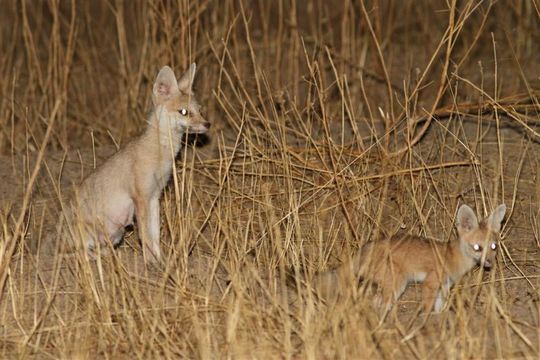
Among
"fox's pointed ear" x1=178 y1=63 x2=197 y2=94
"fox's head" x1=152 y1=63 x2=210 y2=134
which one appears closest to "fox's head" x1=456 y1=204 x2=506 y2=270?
"fox's head" x1=152 y1=63 x2=210 y2=134

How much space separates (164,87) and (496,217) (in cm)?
222

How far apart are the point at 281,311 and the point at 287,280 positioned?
27.8 inches

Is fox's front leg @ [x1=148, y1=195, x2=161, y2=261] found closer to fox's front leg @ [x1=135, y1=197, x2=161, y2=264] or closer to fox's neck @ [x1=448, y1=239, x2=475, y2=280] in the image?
fox's front leg @ [x1=135, y1=197, x2=161, y2=264]

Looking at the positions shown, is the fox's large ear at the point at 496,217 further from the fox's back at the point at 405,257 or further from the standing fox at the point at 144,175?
the standing fox at the point at 144,175

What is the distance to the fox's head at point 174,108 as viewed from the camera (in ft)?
23.8

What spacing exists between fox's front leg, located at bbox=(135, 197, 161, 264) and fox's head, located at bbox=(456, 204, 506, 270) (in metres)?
1.77

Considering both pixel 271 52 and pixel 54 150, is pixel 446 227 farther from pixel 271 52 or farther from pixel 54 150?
pixel 271 52

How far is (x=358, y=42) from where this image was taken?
10.9 m

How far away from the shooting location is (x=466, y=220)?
21.0 ft

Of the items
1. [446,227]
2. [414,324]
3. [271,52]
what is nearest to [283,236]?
[446,227]

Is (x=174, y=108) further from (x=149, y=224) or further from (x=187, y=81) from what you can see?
(x=149, y=224)

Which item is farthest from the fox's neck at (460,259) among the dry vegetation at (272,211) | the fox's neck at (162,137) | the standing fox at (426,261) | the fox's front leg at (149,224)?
the fox's neck at (162,137)

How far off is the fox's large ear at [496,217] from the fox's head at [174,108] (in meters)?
1.88

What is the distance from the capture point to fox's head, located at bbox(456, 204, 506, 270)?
6.29 meters
